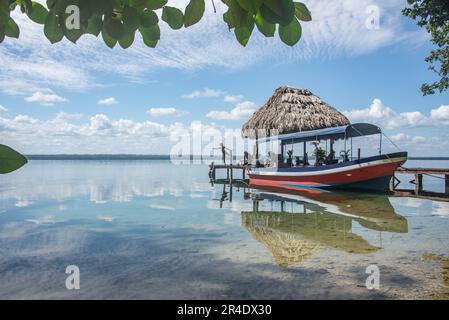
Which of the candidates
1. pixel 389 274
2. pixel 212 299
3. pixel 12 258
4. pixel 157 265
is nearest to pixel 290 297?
pixel 212 299

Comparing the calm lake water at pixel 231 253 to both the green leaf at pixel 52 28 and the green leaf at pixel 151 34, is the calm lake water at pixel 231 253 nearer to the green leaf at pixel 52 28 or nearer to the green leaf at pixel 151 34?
the green leaf at pixel 151 34

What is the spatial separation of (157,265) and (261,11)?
A: 265 inches

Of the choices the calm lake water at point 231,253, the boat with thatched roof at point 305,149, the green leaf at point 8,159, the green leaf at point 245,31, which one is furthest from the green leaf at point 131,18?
the boat with thatched roof at point 305,149

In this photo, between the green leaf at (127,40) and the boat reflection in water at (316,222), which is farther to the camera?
the boat reflection in water at (316,222)

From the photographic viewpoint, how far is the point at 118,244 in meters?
9.23

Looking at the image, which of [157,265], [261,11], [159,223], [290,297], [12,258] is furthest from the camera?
[159,223]

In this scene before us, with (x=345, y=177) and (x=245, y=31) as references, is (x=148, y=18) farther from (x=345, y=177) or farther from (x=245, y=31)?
(x=345, y=177)

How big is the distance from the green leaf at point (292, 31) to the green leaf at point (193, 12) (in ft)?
0.92

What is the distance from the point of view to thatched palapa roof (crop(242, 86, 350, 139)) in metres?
26.4

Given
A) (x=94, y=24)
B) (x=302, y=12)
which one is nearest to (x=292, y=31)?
(x=302, y=12)

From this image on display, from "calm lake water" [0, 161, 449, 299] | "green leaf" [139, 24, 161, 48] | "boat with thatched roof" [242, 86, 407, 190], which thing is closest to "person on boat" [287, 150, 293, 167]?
"boat with thatched roof" [242, 86, 407, 190]

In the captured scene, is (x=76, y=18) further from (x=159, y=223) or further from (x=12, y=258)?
(x=159, y=223)

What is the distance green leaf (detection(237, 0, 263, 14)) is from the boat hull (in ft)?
60.3

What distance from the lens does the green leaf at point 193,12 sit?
120cm
